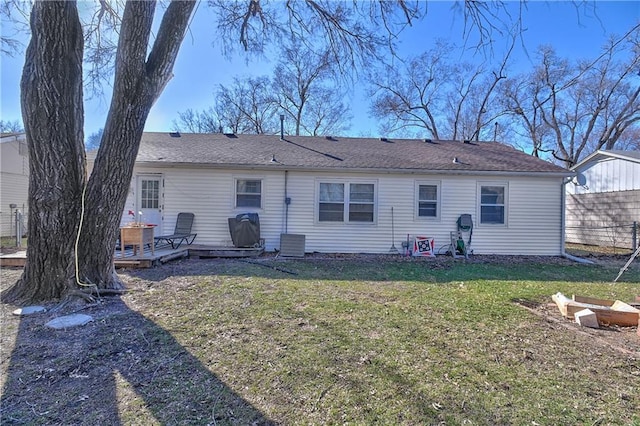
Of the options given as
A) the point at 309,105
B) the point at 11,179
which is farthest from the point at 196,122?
the point at 11,179

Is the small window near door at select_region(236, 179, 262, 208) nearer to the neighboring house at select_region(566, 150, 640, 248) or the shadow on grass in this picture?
the shadow on grass

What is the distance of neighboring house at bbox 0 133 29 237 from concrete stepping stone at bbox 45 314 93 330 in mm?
12124

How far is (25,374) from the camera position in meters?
2.61

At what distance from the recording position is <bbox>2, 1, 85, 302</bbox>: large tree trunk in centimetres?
432

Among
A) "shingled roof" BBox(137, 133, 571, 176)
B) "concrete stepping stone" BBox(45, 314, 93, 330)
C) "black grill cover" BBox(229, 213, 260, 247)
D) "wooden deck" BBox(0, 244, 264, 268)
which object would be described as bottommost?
"concrete stepping stone" BBox(45, 314, 93, 330)

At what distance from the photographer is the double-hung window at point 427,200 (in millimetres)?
9672

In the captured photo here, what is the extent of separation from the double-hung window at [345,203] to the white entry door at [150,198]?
180 inches

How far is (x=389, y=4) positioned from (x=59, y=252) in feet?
21.1

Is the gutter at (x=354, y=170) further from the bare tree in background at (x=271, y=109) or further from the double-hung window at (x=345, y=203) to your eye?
the bare tree in background at (x=271, y=109)

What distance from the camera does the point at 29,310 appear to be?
159 inches

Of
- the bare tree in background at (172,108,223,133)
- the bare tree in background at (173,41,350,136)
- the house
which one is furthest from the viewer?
the bare tree in background at (172,108,223,133)

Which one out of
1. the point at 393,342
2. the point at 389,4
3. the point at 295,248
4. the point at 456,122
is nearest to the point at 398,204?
the point at 295,248

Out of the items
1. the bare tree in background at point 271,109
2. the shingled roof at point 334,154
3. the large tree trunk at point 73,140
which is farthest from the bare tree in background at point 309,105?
the large tree trunk at point 73,140

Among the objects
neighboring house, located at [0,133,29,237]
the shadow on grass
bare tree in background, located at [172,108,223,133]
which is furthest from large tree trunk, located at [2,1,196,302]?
bare tree in background, located at [172,108,223,133]
